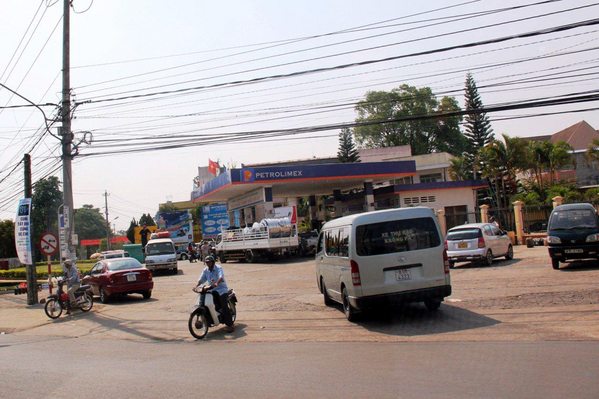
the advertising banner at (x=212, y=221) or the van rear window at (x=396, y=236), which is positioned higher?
the advertising banner at (x=212, y=221)

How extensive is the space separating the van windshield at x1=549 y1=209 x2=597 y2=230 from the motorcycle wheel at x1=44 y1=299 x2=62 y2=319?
50.2 feet

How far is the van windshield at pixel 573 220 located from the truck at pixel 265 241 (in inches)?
620

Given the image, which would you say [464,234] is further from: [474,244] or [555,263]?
[555,263]

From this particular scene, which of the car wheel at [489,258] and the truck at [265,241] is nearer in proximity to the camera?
the car wheel at [489,258]

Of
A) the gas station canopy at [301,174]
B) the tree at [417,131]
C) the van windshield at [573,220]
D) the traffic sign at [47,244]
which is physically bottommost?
the van windshield at [573,220]

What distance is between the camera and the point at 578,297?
11.8 metres

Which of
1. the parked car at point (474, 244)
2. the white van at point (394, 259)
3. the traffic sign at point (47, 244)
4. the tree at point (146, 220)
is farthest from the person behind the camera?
the tree at point (146, 220)

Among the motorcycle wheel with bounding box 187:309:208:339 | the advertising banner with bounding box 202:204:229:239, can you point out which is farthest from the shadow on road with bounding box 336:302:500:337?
the advertising banner with bounding box 202:204:229:239

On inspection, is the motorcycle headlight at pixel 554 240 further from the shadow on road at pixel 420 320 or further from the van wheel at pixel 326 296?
the van wheel at pixel 326 296

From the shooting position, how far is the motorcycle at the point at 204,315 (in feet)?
35.8

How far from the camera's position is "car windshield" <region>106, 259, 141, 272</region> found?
18.7 meters

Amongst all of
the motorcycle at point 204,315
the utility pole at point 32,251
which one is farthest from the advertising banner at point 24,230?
the motorcycle at point 204,315

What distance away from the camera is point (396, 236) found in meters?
10.5

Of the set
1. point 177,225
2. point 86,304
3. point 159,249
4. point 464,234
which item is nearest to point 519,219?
point 464,234
